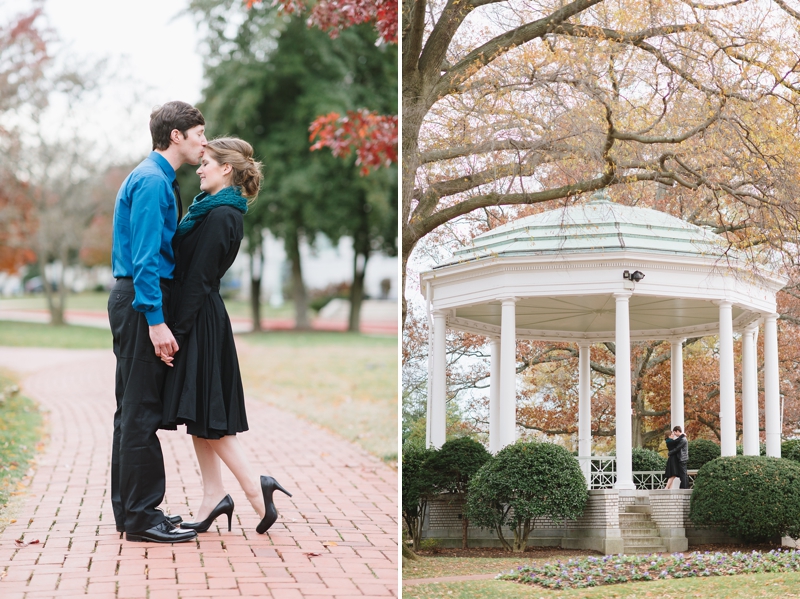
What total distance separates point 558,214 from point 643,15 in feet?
4.25

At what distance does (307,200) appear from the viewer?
27.2 m

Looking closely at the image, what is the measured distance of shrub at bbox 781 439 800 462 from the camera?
4.94 m

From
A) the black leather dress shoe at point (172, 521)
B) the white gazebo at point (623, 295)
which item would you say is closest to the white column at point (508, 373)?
the white gazebo at point (623, 295)

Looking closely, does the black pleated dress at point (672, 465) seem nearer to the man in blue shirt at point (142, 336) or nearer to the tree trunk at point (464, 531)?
the tree trunk at point (464, 531)

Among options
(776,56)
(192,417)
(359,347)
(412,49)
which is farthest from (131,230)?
(359,347)

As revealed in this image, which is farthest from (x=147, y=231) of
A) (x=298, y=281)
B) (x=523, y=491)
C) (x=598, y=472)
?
(x=298, y=281)

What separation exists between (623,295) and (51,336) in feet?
83.3

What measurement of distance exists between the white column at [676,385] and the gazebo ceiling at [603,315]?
137mm

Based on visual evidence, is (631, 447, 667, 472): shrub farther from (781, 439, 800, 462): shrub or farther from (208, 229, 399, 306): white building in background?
(208, 229, 399, 306): white building in background

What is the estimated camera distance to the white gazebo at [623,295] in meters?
4.92

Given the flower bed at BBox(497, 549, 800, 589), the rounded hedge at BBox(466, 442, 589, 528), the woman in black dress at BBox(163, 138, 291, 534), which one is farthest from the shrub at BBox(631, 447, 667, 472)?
the woman in black dress at BBox(163, 138, 291, 534)

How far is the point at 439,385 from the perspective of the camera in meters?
5.18

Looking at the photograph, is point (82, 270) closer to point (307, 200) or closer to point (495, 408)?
point (307, 200)

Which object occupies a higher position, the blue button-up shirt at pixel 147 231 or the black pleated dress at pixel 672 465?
the blue button-up shirt at pixel 147 231
